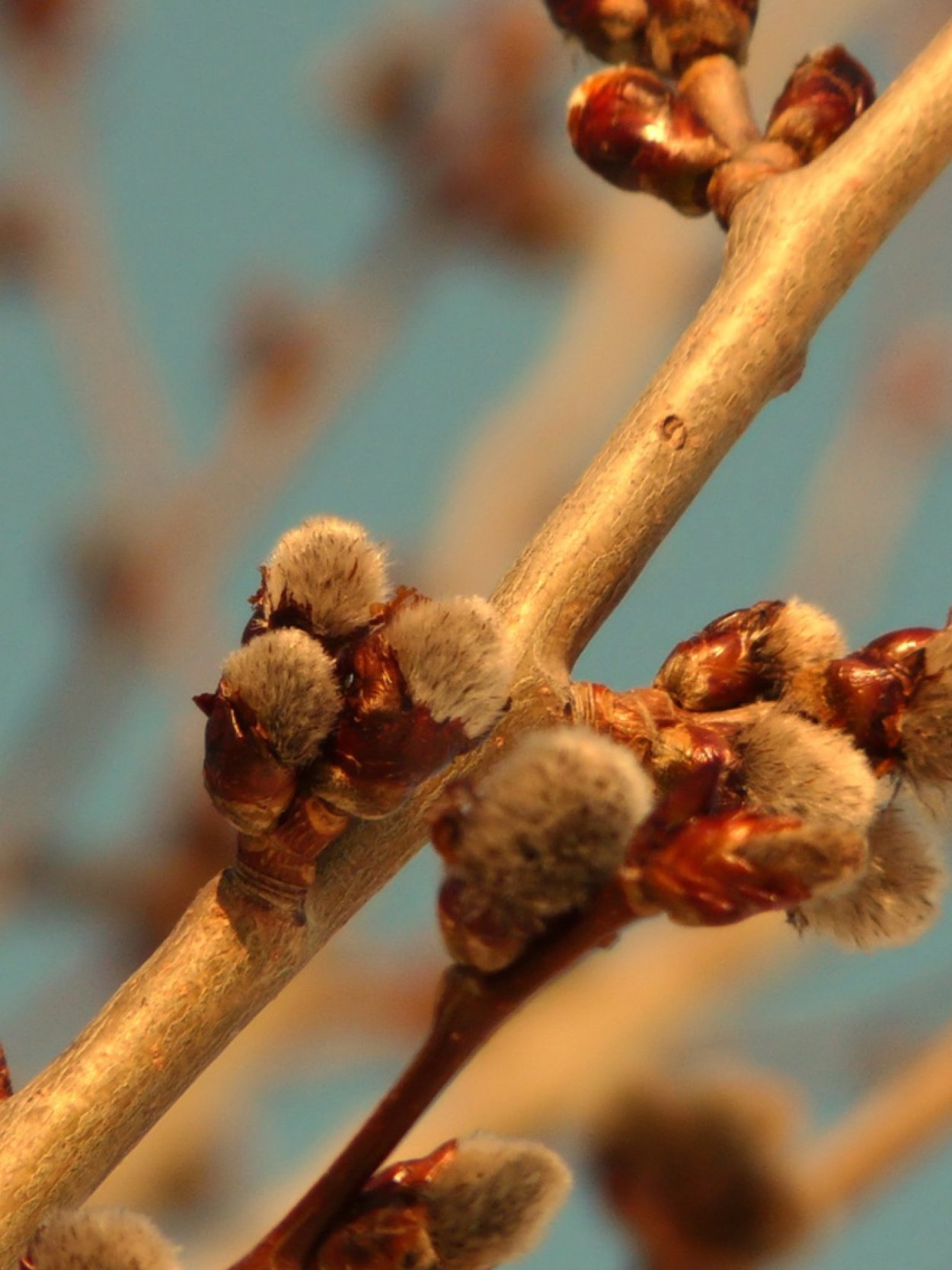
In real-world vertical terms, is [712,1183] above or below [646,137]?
below

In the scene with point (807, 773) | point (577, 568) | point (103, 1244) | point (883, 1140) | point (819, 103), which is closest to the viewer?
point (103, 1244)

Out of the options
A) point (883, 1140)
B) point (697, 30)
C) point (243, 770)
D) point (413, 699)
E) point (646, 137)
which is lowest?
point (883, 1140)

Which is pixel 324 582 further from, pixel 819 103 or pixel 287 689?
pixel 819 103

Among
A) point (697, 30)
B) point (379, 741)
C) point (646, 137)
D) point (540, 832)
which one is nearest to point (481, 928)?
point (540, 832)

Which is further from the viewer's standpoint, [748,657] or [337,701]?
[748,657]

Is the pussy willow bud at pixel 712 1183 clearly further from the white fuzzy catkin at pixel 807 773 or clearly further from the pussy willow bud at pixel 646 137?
the pussy willow bud at pixel 646 137

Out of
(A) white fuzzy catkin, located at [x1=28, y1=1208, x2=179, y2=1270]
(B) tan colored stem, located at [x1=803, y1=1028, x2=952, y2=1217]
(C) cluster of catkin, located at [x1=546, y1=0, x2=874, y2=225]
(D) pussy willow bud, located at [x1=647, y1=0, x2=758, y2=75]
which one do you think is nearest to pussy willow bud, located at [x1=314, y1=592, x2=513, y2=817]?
(A) white fuzzy catkin, located at [x1=28, y1=1208, x2=179, y2=1270]

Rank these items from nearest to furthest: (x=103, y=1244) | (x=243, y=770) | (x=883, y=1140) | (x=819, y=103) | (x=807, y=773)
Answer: (x=103, y=1244), (x=243, y=770), (x=807, y=773), (x=819, y=103), (x=883, y=1140)
